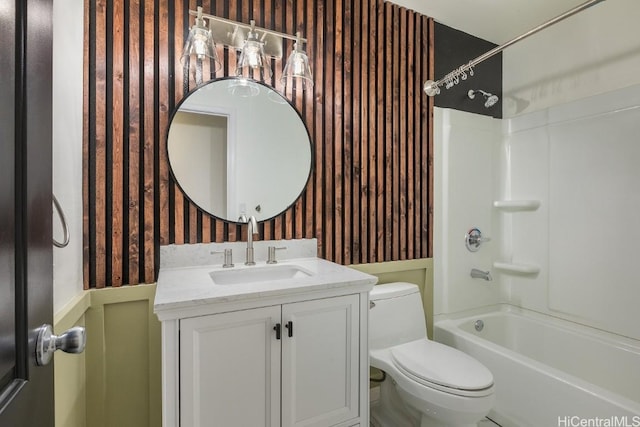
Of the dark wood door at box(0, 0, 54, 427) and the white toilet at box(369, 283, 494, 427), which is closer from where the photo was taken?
the dark wood door at box(0, 0, 54, 427)

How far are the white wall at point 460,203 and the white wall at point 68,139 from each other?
199 cm

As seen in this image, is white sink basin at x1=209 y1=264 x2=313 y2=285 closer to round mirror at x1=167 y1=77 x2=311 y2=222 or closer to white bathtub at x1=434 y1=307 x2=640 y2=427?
round mirror at x1=167 y1=77 x2=311 y2=222

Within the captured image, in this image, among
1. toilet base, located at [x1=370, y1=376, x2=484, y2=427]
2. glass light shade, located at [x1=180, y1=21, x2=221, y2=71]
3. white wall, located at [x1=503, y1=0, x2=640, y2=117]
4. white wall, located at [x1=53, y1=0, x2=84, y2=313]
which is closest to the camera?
white wall, located at [x1=53, y1=0, x2=84, y2=313]

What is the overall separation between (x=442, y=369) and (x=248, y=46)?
1769mm

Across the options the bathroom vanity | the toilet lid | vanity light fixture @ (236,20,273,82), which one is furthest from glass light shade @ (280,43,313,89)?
the toilet lid

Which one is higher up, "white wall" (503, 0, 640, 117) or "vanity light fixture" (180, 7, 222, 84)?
"white wall" (503, 0, 640, 117)

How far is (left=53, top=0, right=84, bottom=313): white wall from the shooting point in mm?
1021

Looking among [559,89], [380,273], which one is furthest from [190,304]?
[559,89]

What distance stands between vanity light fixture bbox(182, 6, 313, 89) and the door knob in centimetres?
128

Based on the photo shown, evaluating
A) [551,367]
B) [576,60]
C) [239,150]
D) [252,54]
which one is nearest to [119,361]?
[239,150]

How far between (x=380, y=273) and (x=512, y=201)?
120 cm

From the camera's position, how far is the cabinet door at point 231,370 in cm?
107

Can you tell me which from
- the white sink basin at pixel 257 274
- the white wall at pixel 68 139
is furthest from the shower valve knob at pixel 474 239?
the white wall at pixel 68 139

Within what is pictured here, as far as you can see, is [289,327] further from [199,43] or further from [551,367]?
[551,367]
